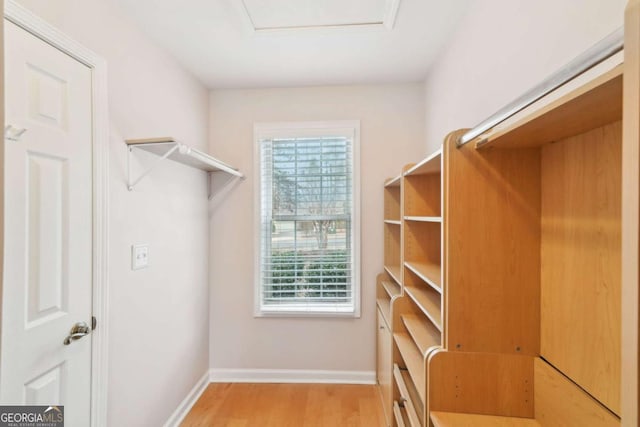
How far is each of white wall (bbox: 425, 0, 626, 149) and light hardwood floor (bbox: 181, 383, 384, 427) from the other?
2090 millimetres

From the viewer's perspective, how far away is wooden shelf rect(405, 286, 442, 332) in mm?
1146

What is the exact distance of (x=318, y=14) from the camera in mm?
1556

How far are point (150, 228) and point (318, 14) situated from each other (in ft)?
5.23

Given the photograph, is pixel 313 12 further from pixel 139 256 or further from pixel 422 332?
pixel 422 332

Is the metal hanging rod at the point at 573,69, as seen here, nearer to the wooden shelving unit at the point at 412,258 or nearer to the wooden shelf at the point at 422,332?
the wooden shelving unit at the point at 412,258

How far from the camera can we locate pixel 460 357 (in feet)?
3.25

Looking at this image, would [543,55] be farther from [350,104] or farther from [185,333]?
[185,333]

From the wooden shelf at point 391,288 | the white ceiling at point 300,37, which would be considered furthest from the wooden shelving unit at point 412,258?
the white ceiling at point 300,37

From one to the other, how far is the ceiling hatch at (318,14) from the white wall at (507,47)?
1.48 feet

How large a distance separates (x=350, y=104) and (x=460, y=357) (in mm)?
2044

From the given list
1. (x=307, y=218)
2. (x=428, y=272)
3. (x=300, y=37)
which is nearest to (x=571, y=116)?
(x=428, y=272)

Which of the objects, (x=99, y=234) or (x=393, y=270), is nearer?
(x=99, y=234)

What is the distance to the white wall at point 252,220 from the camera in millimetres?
2379

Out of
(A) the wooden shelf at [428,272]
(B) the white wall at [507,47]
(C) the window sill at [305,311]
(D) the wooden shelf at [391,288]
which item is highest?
(B) the white wall at [507,47]
